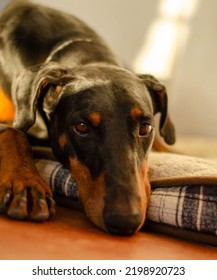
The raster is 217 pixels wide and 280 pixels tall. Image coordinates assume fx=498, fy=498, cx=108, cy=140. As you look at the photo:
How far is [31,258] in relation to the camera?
52.8 inches

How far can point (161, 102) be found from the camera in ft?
7.46

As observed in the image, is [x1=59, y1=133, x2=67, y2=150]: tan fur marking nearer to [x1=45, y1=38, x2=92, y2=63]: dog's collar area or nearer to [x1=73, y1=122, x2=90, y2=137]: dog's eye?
[x1=73, y1=122, x2=90, y2=137]: dog's eye

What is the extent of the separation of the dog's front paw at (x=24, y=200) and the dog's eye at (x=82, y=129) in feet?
0.84

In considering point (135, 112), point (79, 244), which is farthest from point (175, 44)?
point (79, 244)

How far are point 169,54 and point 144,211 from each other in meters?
3.06

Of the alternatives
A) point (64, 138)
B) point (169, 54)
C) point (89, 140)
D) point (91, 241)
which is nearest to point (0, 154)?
point (64, 138)

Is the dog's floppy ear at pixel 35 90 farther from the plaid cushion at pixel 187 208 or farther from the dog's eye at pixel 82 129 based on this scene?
the plaid cushion at pixel 187 208

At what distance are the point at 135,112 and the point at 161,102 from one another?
0.48 meters

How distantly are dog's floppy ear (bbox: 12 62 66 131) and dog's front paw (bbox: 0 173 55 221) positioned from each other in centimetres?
42

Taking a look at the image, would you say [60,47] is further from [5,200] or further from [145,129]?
[5,200]

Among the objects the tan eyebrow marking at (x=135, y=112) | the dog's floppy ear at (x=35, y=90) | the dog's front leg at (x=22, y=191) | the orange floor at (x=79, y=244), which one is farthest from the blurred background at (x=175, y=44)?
the orange floor at (x=79, y=244)

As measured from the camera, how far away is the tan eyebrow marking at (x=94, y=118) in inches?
69.3
